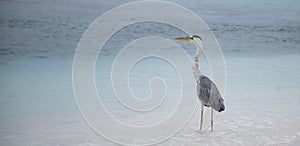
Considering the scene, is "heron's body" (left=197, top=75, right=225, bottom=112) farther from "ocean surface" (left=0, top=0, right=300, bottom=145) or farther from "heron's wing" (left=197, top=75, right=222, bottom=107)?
"ocean surface" (left=0, top=0, right=300, bottom=145)

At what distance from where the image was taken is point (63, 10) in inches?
196

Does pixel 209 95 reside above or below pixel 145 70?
below

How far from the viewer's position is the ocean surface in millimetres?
2037

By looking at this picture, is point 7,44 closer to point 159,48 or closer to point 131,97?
point 159,48

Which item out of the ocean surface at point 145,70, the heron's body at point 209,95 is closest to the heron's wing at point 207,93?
the heron's body at point 209,95

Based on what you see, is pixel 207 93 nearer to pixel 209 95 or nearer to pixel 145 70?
pixel 209 95

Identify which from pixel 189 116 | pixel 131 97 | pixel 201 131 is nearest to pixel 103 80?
pixel 131 97

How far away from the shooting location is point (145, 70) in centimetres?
336

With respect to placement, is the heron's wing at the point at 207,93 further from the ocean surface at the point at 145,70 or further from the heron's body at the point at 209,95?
the ocean surface at the point at 145,70

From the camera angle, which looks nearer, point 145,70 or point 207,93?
point 207,93

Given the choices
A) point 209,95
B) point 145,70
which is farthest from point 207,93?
point 145,70

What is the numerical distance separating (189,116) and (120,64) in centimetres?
144

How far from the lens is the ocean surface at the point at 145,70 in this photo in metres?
2.04

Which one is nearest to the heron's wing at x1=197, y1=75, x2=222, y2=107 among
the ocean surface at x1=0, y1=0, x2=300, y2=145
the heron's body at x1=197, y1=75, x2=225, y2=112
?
the heron's body at x1=197, y1=75, x2=225, y2=112
